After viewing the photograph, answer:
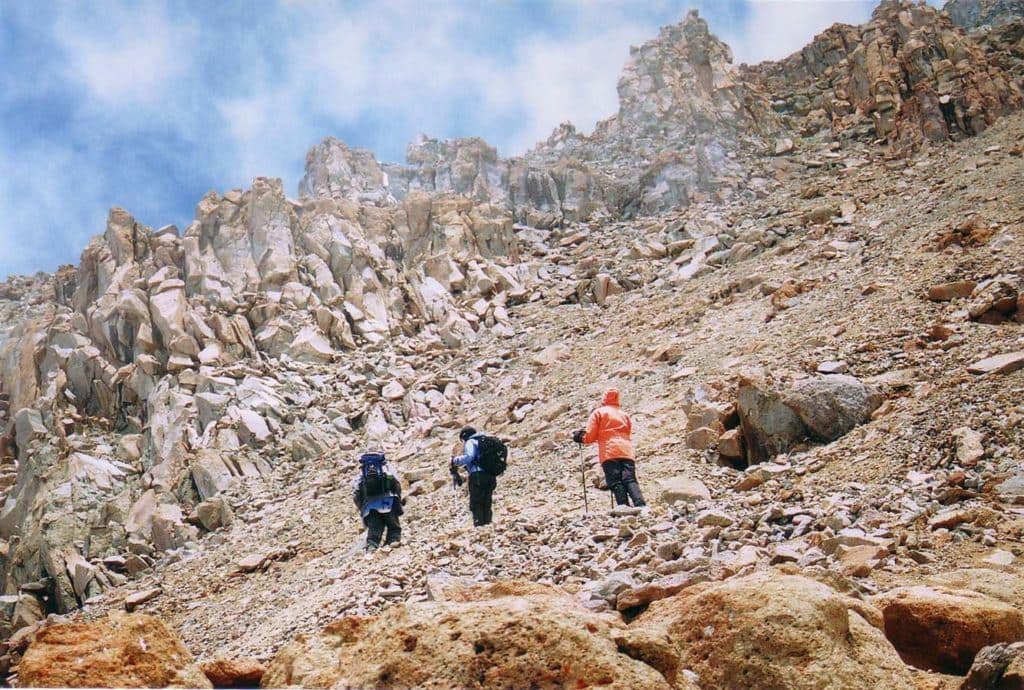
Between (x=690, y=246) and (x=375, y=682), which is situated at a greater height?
(x=690, y=246)

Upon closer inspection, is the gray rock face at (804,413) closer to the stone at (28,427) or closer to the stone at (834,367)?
the stone at (834,367)

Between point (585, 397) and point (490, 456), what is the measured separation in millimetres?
7645

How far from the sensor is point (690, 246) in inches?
1230

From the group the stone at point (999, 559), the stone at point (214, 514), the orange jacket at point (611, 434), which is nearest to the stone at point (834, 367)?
the orange jacket at point (611, 434)

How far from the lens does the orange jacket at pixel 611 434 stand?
433 inches

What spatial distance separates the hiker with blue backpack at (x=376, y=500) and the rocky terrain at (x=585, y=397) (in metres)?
0.67

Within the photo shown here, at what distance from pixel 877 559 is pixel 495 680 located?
13.6 ft

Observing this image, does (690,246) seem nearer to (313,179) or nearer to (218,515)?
(218,515)

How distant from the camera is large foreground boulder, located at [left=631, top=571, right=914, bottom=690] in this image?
4.32m

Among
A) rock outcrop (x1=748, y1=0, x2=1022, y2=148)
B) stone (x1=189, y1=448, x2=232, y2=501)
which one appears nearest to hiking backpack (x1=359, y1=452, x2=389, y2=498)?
stone (x1=189, y1=448, x2=232, y2=501)

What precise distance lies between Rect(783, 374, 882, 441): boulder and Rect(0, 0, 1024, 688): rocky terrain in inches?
1.8

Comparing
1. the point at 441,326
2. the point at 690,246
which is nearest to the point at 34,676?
the point at 441,326

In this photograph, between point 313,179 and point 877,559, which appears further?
point 313,179

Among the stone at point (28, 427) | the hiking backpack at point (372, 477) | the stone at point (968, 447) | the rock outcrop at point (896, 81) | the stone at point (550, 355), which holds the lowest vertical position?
the stone at point (968, 447)
